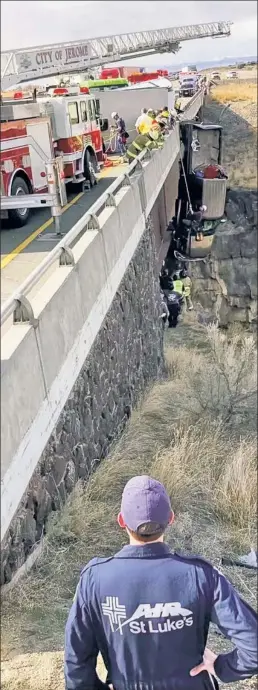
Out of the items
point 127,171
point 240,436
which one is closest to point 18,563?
point 240,436

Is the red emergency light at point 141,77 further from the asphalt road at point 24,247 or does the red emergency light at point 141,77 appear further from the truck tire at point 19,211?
the truck tire at point 19,211

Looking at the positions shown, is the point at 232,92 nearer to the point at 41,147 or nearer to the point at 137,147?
the point at 137,147

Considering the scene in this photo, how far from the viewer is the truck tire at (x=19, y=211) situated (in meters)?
3.64

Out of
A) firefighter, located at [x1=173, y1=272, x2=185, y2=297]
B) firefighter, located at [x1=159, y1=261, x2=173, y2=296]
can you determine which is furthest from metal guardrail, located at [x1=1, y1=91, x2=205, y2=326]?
firefighter, located at [x1=173, y1=272, x2=185, y2=297]

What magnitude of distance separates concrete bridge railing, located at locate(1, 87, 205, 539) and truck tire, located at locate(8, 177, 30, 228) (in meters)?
0.39

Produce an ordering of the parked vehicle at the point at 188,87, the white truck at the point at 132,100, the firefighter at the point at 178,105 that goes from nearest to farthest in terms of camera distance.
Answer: the parked vehicle at the point at 188,87 → the firefighter at the point at 178,105 → the white truck at the point at 132,100

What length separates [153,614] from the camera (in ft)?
8.73

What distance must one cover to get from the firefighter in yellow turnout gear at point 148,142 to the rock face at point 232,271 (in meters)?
12.6

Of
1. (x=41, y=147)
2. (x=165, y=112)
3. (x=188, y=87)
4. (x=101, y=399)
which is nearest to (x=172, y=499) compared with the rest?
(x=101, y=399)

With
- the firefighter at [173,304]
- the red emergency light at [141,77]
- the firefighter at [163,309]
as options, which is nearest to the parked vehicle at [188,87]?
the red emergency light at [141,77]

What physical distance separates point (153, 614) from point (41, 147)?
11.9 feet

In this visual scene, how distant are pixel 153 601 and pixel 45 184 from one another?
9.10 ft

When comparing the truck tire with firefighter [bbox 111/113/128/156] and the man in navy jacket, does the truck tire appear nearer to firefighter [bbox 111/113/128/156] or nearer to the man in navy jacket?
the man in navy jacket

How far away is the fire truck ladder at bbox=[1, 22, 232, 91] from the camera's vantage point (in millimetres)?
6266
